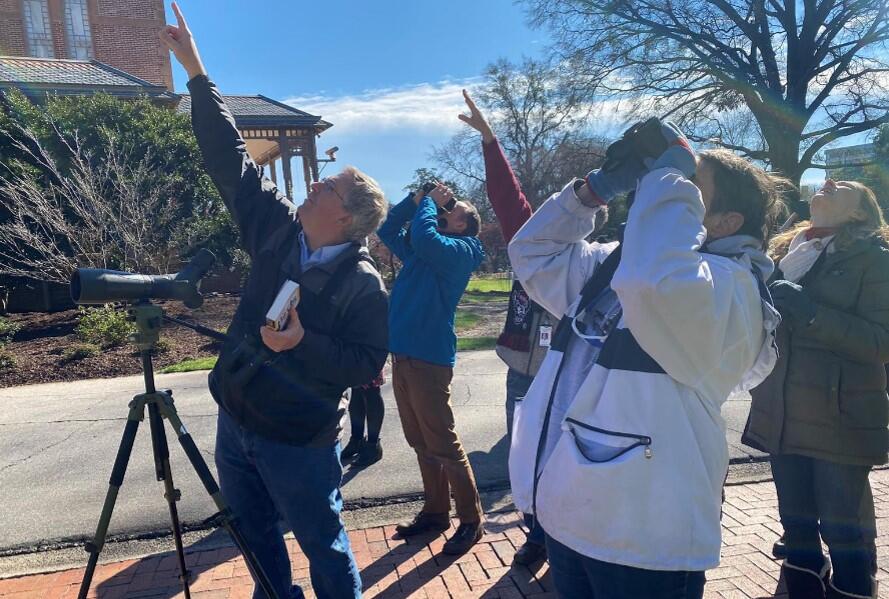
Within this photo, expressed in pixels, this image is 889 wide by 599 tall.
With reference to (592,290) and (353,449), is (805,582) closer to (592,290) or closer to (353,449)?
(592,290)

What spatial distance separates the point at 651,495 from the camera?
1354 millimetres

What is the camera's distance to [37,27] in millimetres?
30234

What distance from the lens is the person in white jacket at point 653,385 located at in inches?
53.5

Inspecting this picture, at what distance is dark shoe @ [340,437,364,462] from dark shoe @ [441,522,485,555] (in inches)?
58.6

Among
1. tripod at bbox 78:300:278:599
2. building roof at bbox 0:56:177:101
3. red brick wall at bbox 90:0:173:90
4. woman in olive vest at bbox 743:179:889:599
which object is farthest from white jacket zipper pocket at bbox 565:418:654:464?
red brick wall at bbox 90:0:173:90

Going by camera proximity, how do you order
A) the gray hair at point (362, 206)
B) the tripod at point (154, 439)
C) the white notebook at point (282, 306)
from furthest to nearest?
the gray hair at point (362, 206) < the tripod at point (154, 439) < the white notebook at point (282, 306)

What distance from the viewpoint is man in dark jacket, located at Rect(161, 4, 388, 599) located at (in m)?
2.04

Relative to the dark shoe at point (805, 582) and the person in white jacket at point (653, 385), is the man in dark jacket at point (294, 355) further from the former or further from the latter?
the dark shoe at point (805, 582)

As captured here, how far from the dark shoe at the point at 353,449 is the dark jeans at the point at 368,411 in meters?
0.03

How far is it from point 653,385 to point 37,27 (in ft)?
126

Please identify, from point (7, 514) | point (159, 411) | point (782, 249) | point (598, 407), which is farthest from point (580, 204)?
point (7, 514)

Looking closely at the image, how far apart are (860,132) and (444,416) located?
66.8 ft

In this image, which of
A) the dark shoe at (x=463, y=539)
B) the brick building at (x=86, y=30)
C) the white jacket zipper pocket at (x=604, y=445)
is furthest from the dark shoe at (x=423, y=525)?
the brick building at (x=86, y=30)

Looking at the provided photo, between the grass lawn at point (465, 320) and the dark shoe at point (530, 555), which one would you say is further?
the grass lawn at point (465, 320)
